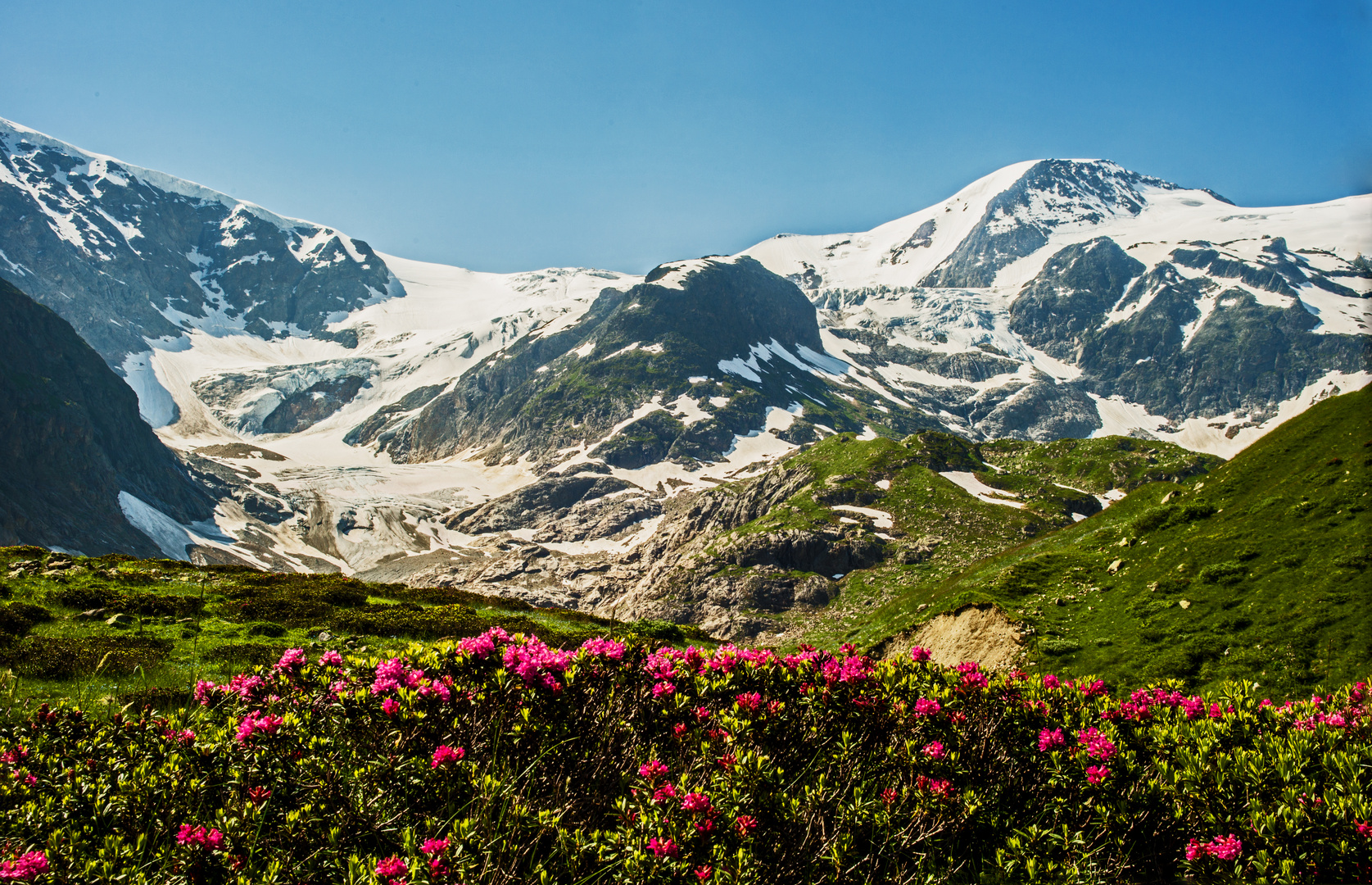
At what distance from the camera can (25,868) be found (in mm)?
5086

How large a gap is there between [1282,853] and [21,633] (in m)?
26.3

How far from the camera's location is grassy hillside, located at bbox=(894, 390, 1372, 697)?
16.7 m

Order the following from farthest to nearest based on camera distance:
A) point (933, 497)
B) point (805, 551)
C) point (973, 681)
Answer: point (933, 497) → point (805, 551) → point (973, 681)

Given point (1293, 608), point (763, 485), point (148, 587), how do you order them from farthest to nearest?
point (763, 485), point (148, 587), point (1293, 608)

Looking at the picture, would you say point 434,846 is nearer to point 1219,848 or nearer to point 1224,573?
point 1219,848

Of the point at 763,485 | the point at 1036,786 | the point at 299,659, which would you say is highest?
the point at 299,659

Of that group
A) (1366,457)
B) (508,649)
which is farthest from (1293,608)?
(508,649)

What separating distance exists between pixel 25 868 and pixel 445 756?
3.01 metres

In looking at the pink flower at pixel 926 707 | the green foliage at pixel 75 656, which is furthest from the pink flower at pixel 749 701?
the green foliage at pixel 75 656

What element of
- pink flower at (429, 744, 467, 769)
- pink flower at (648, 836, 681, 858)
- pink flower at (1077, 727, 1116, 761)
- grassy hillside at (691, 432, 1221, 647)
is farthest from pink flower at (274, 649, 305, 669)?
grassy hillside at (691, 432, 1221, 647)

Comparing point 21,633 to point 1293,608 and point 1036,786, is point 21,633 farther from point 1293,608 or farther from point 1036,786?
point 1293,608

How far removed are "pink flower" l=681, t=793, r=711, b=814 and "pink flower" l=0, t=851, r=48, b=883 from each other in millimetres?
4955

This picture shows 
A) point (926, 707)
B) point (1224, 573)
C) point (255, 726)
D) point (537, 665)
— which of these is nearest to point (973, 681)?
point (926, 707)

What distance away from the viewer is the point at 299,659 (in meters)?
8.10
